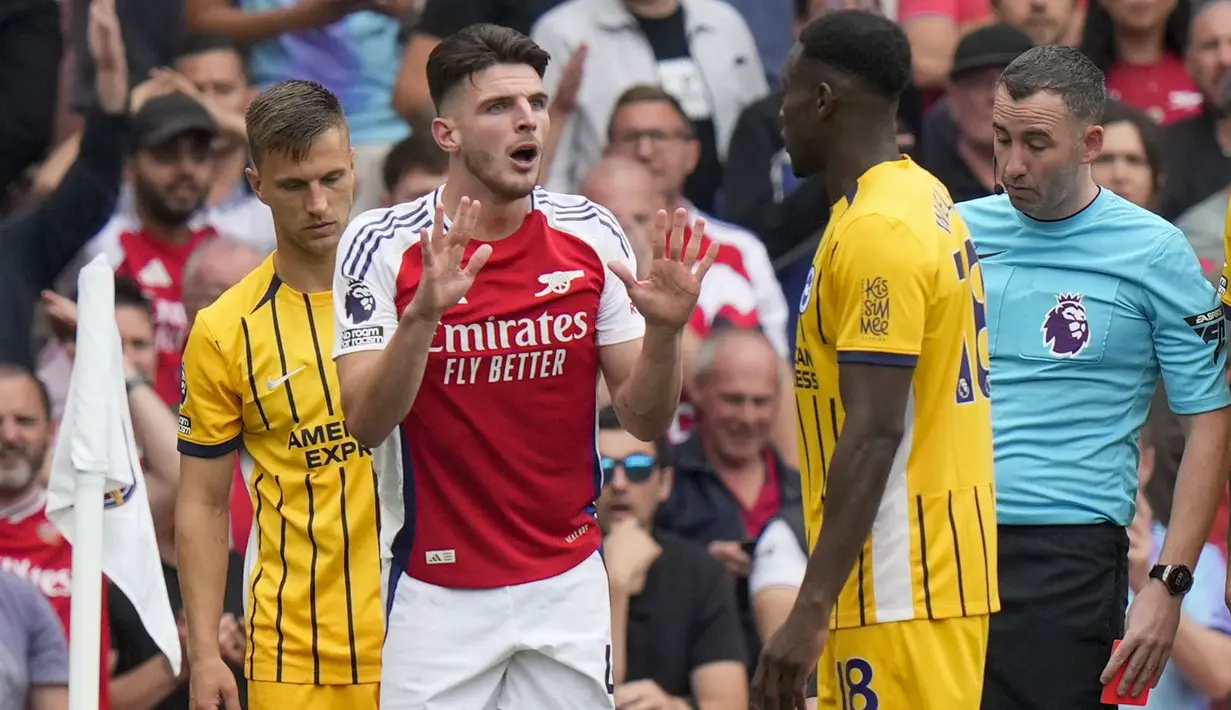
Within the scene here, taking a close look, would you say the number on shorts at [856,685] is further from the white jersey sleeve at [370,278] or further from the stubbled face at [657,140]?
the stubbled face at [657,140]

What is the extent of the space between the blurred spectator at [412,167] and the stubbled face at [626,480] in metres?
1.70

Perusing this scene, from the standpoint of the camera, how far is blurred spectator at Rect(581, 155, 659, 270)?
8.35 m

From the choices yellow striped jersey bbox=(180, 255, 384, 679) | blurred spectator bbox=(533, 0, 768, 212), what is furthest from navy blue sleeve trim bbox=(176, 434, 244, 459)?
blurred spectator bbox=(533, 0, 768, 212)

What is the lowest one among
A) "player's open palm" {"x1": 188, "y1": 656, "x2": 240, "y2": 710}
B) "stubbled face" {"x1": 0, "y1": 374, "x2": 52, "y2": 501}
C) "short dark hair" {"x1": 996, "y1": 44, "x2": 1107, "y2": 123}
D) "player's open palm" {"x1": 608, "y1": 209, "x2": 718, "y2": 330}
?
"player's open palm" {"x1": 188, "y1": 656, "x2": 240, "y2": 710}

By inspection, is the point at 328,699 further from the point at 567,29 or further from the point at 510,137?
the point at 567,29

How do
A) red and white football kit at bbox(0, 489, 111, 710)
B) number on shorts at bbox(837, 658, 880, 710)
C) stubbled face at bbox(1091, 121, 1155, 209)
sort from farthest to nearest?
1. stubbled face at bbox(1091, 121, 1155, 209)
2. red and white football kit at bbox(0, 489, 111, 710)
3. number on shorts at bbox(837, 658, 880, 710)

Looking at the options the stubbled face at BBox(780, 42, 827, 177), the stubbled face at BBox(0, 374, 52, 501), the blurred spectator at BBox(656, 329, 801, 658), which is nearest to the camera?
the stubbled face at BBox(780, 42, 827, 177)

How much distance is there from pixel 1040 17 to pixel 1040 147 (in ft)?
14.0

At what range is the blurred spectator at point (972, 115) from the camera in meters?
8.27

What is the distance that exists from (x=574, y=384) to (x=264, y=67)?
524 cm

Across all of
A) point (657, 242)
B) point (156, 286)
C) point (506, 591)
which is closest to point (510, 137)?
point (657, 242)

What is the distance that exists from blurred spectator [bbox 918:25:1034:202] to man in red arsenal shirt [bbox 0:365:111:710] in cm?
381

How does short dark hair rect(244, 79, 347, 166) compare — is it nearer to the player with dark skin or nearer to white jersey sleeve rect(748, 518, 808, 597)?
the player with dark skin

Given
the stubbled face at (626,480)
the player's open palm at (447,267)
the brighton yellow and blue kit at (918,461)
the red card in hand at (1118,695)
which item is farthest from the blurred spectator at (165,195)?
the red card in hand at (1118,695)
